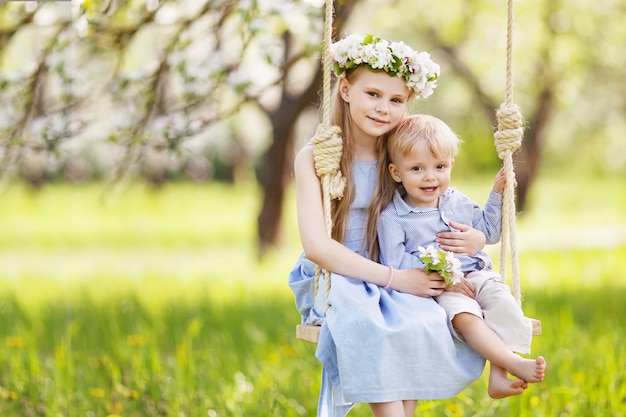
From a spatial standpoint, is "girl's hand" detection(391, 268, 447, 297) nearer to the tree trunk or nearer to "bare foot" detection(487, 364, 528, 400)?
"bare foot" detection(487, 364, 528, 400)

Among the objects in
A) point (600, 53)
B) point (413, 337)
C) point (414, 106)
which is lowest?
point (413, 337)

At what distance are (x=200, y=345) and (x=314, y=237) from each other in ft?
8.29

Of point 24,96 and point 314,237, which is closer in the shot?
point 314,237

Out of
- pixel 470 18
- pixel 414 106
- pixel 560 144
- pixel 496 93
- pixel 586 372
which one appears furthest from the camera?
pixel 560 144

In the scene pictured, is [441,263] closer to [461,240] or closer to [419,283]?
[419,283]

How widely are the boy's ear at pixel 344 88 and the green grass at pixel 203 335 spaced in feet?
4.76

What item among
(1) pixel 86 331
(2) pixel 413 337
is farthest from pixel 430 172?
(1) pixel 86 331

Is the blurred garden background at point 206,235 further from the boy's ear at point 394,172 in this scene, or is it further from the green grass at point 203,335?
the boy's ear at point 394,172

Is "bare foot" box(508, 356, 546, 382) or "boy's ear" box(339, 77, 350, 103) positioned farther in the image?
"boy's ear" box(339, 77, 350, 103)

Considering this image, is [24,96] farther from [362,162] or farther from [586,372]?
[586,372]

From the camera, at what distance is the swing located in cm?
280

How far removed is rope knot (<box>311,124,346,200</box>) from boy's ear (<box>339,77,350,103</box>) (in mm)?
136

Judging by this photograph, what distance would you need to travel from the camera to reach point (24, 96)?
4879mm

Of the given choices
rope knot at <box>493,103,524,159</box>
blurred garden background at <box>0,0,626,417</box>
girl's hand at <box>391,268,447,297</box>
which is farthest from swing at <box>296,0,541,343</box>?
blurred garden background at <box>0,0,626,417</box>
